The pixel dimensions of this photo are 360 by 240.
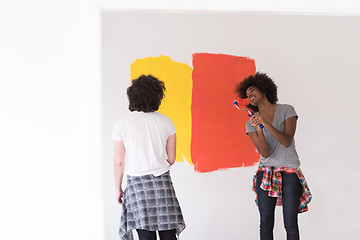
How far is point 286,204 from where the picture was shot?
6.53 feet

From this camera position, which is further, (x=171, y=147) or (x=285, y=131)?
(x=285, y=131)

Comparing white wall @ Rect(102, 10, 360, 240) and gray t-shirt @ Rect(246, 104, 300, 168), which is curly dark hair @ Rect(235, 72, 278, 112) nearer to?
gray t-shirt @ Rect(246, 104, 300, 168)

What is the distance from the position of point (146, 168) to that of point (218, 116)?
90cm

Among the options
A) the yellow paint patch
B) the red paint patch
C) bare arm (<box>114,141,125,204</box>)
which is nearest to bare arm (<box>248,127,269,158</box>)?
the red paint patch

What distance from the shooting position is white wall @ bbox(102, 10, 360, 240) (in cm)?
242

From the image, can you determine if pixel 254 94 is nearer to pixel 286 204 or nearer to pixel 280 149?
pixel 280 149

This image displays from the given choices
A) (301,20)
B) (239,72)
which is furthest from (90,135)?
(301,20)

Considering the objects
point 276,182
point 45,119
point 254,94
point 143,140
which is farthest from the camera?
point 254,94

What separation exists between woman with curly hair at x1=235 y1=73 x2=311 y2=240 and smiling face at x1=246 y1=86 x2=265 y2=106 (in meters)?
0.07

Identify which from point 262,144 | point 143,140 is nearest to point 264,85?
point 262,144

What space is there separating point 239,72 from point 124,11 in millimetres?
896

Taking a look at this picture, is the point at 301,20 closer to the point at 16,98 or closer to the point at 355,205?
the point at 355,205

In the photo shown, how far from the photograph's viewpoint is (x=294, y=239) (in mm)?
2018

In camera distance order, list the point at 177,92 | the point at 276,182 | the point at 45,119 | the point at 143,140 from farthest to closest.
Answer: the point at 177,92 → the point at 276,182 → the point at 143,140 → the point at 45,119
